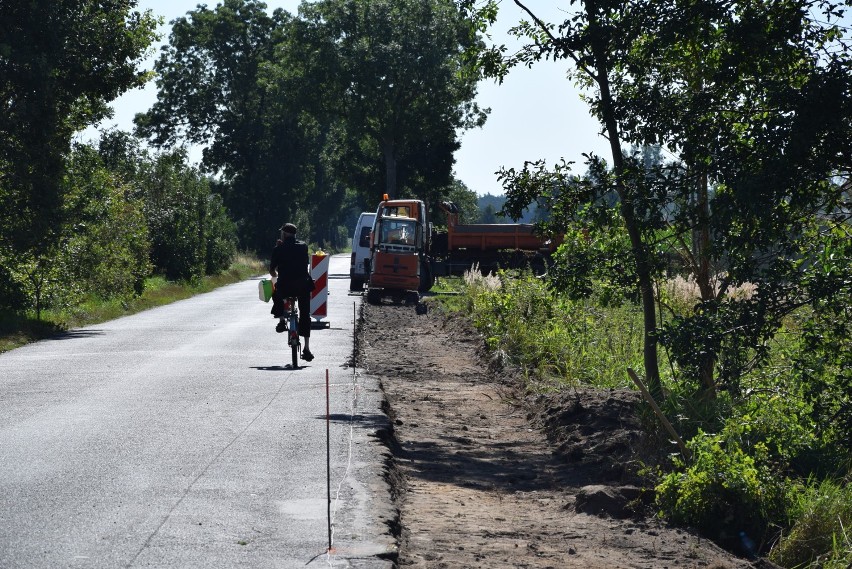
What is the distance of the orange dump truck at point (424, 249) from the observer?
34.2 metres

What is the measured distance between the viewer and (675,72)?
40.4 ft

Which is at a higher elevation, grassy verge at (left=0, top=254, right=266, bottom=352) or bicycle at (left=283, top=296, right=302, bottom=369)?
bicycle at (left=283, top=296, right=302, bottom=369)

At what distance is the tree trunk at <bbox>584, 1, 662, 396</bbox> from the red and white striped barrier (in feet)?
28.1

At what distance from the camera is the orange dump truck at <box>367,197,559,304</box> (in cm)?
3416

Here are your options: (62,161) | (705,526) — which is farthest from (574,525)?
(62,161)

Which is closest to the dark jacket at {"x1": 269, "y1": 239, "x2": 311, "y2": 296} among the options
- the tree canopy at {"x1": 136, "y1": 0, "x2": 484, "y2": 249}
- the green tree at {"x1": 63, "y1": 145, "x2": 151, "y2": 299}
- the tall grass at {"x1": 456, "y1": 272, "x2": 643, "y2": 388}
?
the tall grass at {"x1": 456, "y1": 272, "x2": 643, "y2": 388}

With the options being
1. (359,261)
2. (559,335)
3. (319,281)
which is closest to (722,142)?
(559,335)

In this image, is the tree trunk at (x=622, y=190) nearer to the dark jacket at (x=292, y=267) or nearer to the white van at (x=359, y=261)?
the dark jacket at (x=292, y=267)

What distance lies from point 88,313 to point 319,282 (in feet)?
32.1

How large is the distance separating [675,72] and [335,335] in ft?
38.6

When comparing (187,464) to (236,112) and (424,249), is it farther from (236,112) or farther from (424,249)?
(236,112)

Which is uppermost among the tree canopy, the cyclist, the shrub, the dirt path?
the tree canopy

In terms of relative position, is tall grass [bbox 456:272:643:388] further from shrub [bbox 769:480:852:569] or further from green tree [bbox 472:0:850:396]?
shrub [bbox 769:480:852:569]

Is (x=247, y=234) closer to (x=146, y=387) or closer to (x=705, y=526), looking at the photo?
(x=146, y=387)
